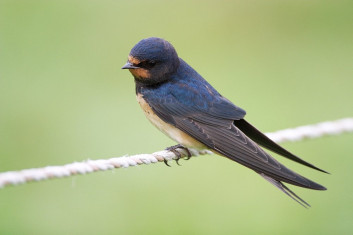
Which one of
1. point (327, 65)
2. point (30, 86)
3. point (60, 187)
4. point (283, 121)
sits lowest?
point (60, 187)

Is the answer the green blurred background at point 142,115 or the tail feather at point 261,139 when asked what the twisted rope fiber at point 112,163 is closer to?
the tail feather at point 261,139

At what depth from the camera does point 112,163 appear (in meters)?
2.56

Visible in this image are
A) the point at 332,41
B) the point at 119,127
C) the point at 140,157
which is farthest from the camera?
the point at 332,41

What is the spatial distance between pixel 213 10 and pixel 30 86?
2380 millimetres

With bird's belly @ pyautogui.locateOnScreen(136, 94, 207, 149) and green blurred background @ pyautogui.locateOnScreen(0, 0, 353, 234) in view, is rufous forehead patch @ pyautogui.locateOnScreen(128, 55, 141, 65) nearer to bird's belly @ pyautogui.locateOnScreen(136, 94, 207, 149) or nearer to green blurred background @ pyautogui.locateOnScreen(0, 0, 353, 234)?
bird's belly @ pyautogui.locateOnScreen(136, 94, 207, 149)

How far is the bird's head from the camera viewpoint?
3.44 m

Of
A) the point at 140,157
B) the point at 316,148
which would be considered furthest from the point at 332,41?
the point at 140,157

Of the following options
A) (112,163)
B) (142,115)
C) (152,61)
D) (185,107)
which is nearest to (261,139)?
(185,107)

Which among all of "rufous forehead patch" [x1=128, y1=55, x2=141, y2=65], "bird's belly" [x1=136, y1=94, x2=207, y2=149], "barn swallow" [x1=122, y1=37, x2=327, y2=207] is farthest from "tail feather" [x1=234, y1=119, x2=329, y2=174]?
"rufous forehead patch" [x1=128, y1=55, x2=141, y2=65]

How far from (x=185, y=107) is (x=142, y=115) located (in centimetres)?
208

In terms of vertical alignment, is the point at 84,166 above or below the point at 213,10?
below

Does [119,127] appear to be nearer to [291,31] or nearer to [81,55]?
[81,55]

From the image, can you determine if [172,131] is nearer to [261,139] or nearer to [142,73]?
[142,73]

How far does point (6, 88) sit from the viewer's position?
19.4 ft
